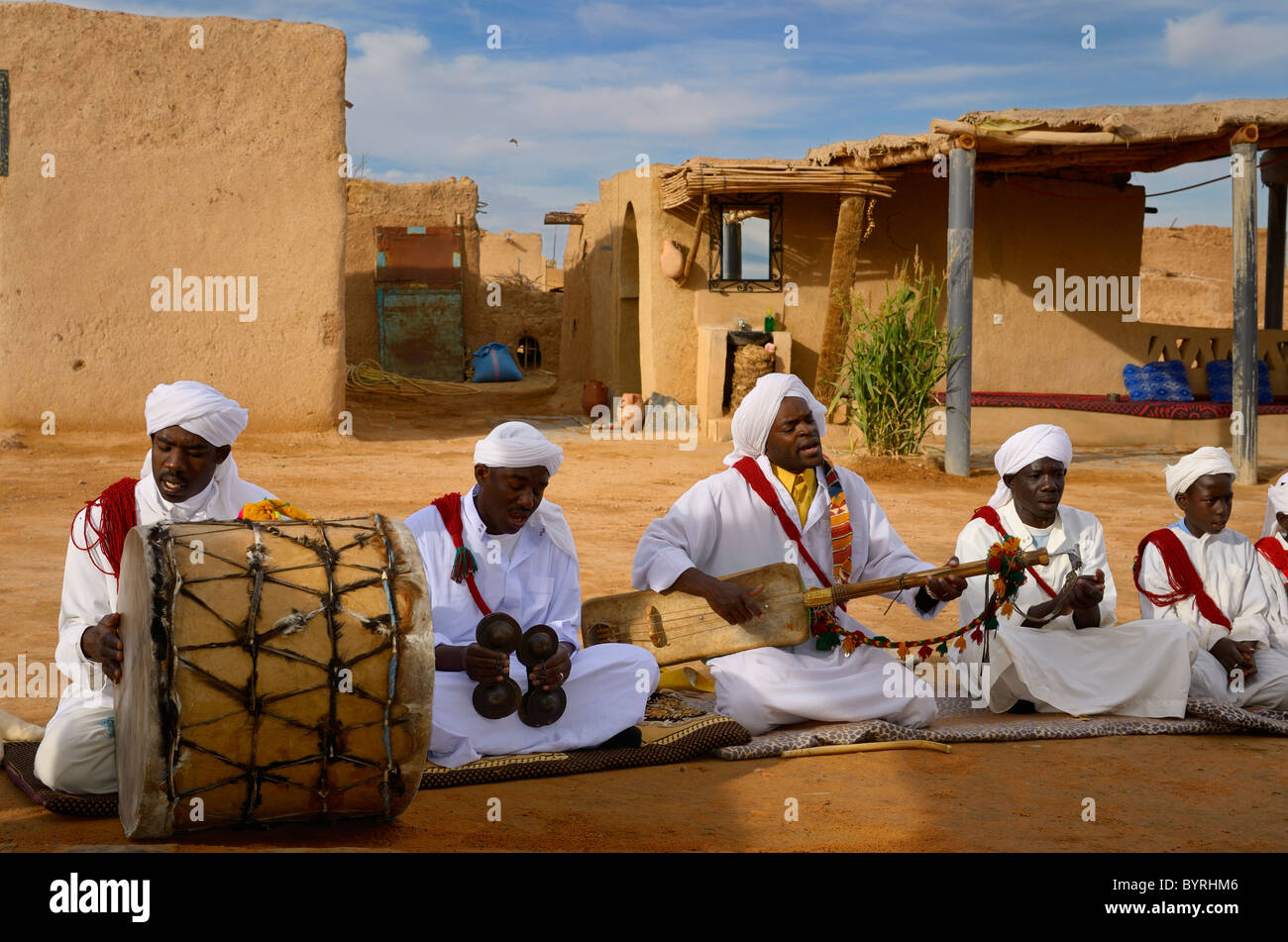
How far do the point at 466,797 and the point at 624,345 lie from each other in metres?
13.2

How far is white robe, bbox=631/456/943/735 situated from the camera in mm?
4375

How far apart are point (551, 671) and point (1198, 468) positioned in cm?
264

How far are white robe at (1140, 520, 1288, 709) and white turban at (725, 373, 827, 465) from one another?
152 cm

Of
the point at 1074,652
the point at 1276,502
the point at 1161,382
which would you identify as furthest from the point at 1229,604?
the point at 1161,382

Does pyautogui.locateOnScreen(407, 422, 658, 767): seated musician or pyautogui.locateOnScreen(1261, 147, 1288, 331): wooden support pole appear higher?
pyautogui.locateOnScreen(1261, 147, 1288, 331): wooden support pole

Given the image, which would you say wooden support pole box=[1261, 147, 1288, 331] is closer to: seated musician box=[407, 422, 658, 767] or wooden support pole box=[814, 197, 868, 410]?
wooden support pole box=[814, 197, 868, 410]

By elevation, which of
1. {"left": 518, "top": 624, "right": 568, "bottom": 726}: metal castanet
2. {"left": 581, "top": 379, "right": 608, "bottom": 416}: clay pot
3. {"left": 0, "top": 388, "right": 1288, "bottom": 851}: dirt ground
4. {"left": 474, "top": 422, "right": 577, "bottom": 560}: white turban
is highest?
{"left": 581, "top": 379, "right": 608, "bottom": 416}: clay pot

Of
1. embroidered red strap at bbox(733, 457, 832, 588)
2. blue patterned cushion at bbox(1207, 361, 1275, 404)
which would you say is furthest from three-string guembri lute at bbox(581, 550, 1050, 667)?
blue patterned cushion at bbox(1207, 361, 1275, 404)

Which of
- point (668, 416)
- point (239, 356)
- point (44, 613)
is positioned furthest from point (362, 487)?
point (668, 416)

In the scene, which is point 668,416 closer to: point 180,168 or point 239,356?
point 239,356

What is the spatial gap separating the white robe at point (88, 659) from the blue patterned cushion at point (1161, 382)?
12.6m

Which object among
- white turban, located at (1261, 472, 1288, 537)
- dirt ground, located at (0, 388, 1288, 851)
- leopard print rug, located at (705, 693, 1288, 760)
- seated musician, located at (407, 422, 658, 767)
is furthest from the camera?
white turban, located at (1261, 472, 1288, 537)

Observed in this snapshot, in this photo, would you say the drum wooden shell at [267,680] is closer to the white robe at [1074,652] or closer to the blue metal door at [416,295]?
the white robe at [1074,652]

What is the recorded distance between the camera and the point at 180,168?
11.8m
